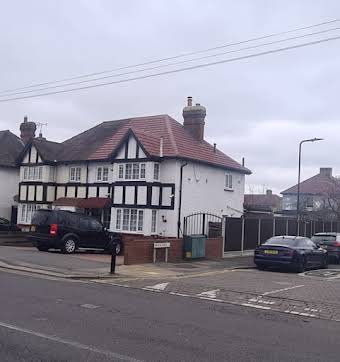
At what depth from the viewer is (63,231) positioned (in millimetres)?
23781

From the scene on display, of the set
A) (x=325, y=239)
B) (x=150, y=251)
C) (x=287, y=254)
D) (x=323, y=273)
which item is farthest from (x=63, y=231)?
(x=325, y=239)

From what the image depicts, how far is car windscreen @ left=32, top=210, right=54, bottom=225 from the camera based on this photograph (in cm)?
2378

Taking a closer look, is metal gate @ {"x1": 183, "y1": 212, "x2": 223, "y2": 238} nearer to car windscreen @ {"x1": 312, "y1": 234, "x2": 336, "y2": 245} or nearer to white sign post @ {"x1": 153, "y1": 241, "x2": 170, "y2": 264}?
car windscreen @ {"x1": 312, "y1": 234, "x2": 336, "y2": 245}

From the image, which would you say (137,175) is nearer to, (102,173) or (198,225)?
(102,173)

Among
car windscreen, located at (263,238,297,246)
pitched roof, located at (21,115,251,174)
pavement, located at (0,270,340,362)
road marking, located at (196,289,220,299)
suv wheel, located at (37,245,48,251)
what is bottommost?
pavement, located at (0,270,340,362)

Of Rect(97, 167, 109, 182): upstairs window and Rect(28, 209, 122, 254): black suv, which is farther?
Rect(97, 167, 109, 182): upstairs window

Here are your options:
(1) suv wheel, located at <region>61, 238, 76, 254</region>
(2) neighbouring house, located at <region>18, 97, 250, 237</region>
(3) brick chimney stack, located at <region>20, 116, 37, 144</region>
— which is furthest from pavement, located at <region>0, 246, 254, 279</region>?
(3) brick chimney stack, located at <region>20, 116, 37, 144</region>

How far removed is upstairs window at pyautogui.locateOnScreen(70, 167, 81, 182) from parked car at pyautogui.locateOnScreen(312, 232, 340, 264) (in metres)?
15.4

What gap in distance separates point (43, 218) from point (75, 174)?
10515 millimetres

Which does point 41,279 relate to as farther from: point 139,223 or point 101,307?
point 139,223

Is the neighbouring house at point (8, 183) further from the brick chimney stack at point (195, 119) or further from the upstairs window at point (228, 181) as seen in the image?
the upstairs window at point (228, 181)

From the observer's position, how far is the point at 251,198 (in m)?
88.6

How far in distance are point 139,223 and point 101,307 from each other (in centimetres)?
1892

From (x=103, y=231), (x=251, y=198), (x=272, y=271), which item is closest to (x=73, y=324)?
(x=272, y=271)
